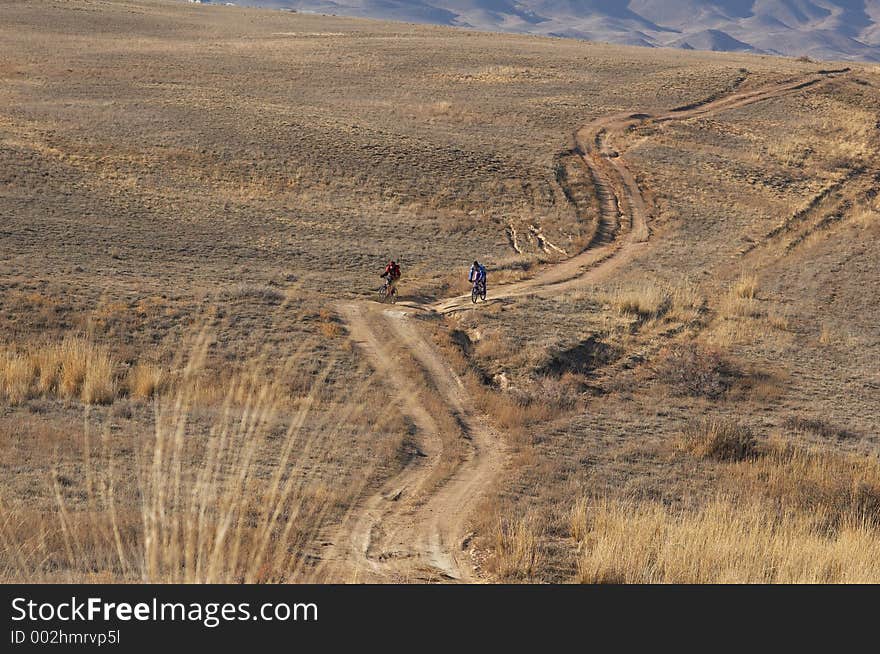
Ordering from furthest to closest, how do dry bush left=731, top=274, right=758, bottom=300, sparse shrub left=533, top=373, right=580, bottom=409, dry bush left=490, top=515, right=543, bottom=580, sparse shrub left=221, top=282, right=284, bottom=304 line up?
dry bush left=731, top=274, right=758, bottom=300 < sparse shrub left=221, top=282, right=284, bottom=304 < sparse shrub left=533, top=373, right=580, bottom=409 < dry bush left=490, top=515, right=543, bottom=580

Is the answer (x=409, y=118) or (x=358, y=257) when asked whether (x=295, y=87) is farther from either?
(x=358, y=257)

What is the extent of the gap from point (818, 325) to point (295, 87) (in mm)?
46766

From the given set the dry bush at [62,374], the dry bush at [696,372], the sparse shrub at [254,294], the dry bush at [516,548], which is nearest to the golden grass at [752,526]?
the dry bush at [516,548]

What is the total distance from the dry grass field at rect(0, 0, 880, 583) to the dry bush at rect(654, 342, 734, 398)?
12 centimetres

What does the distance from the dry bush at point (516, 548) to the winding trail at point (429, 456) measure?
32 centimetres

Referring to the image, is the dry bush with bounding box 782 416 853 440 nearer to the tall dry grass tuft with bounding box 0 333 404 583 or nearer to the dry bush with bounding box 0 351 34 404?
the tall dry grass tuft with bounding box 0 333 404 583

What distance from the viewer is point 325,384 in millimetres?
19172

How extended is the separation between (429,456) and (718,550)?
21.4 feet

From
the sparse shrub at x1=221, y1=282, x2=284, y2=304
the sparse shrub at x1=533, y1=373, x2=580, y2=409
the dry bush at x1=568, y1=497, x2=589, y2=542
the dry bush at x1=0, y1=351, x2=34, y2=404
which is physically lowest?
the dry bush at x1=0, y1=351, x2=34, y2=404

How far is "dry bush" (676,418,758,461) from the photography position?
52.2 ft

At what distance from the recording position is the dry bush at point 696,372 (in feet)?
68.1

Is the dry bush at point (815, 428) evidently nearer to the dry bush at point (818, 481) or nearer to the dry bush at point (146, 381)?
the dry bush at point (818, 481)

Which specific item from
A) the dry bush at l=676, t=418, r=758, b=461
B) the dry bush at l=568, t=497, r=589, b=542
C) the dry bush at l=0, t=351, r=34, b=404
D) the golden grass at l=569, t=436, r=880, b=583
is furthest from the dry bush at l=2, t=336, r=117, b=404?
the dry bush at l=676, t=418, r=758, b=461
